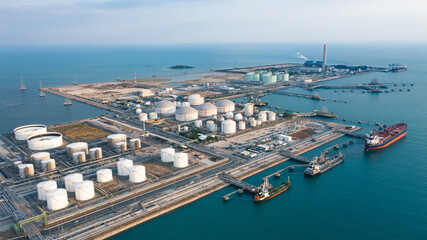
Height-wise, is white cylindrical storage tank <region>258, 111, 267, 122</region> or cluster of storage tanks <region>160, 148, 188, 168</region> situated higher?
white cylindrical storage tank <region>258, 111, 267, 122</region>

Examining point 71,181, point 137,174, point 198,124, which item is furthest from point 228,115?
point 71,181

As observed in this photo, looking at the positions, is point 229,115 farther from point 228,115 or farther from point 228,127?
point 228,127

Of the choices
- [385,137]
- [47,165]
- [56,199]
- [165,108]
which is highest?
[165,108]

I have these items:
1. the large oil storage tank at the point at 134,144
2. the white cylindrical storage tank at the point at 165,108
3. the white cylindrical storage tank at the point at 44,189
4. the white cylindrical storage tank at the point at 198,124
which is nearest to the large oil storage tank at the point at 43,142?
the large oil storage tank at the point at 134,144

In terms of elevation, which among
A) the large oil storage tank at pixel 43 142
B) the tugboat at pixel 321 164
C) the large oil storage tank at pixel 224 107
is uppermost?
the large oil storage tank at pixel 224 107

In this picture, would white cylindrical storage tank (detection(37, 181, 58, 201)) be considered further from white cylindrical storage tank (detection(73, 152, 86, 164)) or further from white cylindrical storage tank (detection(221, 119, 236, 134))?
white cylindrical storage tank (detection(221, 119, 236, 134))

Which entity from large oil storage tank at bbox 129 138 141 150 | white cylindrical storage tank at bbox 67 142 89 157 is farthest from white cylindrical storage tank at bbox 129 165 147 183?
white cylindrical storage tank at bbox 67 142 89 157

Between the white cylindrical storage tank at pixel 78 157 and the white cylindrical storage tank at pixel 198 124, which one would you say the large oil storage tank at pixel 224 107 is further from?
the white cylindrical storage tank at pixel 78 157
